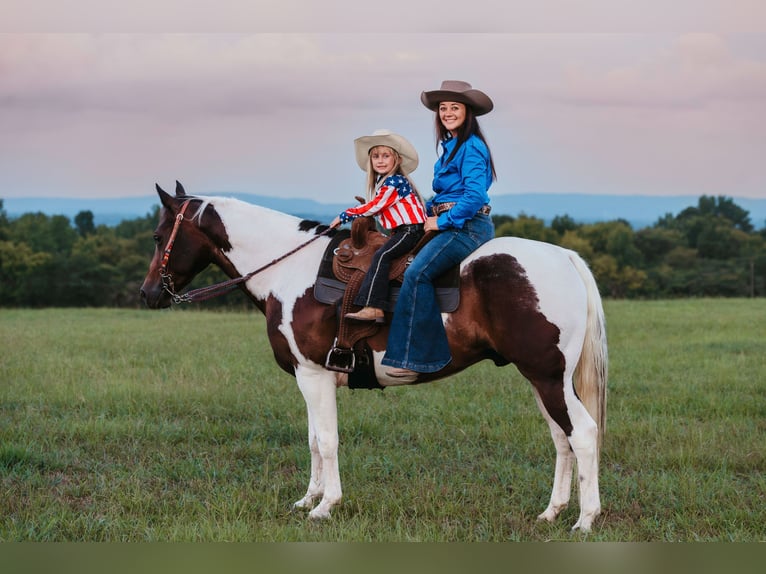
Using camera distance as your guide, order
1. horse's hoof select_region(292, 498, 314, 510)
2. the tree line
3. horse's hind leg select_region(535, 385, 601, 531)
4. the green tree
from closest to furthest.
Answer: horse's hind leg select_region(535, 385, 601, 531) < horse's hoof select_region(292, 498, 314, 510) < the tree line < the green tree

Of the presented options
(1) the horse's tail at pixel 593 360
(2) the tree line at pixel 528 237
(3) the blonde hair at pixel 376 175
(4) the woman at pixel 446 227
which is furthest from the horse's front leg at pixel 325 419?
(2) the tree line at pixel 528 237

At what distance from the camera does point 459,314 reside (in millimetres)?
5582

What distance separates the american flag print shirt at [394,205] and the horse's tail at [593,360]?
1.17m

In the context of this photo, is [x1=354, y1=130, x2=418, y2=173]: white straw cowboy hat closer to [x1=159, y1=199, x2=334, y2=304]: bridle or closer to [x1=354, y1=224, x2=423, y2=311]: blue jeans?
[x1=354, y1=224, x2=423, y2=311]: blue jeans

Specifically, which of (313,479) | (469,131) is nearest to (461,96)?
(469,131)

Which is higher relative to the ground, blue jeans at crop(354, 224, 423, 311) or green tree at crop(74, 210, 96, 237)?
green tree at crop(74, 210, 96, 237)

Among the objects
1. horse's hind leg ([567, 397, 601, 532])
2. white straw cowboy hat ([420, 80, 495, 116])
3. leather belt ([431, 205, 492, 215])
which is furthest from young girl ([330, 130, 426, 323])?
horse's hind leg ([567, 397, 601, 532])

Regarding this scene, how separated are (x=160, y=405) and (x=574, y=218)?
44.5 m

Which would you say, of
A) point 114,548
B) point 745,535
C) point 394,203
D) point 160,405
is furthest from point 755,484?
point 160,405

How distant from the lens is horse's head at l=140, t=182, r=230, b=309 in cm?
620

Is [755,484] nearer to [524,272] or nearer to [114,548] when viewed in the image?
[524,272]

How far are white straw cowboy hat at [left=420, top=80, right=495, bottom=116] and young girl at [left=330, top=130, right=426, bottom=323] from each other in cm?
40

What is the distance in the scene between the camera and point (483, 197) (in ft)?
18.1

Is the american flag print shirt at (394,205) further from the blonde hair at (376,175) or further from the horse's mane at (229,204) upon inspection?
the horse's mane at (229,204)
